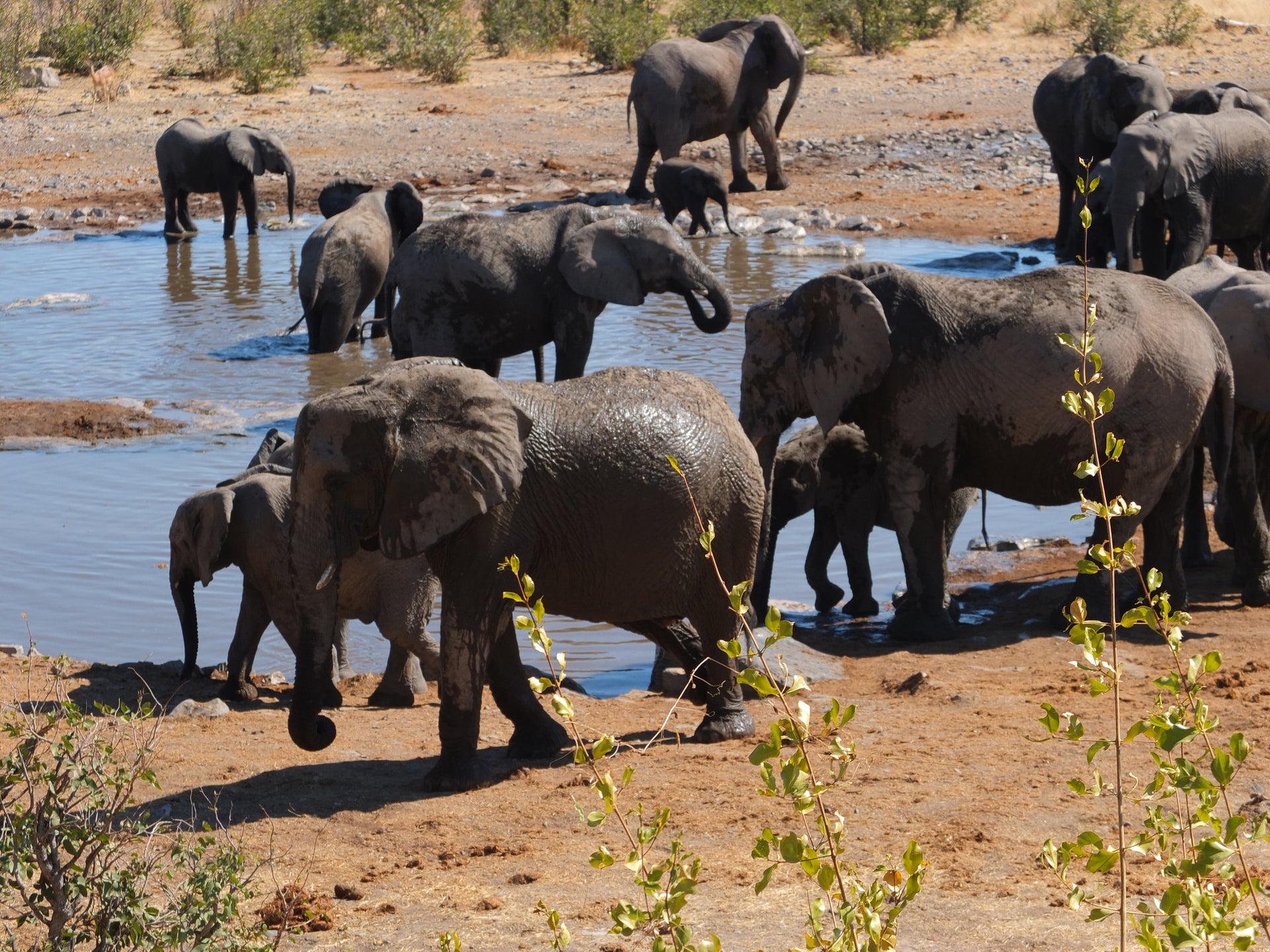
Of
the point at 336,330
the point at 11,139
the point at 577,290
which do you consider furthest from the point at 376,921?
the point at 11,139

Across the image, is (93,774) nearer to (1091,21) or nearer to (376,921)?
(376,921)

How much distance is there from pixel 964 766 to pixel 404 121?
69.8 ft

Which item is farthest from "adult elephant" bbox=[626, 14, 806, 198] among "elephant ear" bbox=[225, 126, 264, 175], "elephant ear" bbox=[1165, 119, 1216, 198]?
"elephant ear" bbox=[1165, 119, 1216, 198]

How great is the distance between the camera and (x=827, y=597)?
8.20m

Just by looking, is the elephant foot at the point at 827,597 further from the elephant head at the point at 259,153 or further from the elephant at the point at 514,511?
the elephant head at the point at 259,153

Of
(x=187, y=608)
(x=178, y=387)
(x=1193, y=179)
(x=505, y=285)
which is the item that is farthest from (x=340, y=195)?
(x=187, y=608)

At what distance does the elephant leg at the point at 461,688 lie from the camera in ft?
17.6

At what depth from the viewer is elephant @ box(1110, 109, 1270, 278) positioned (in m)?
13.1

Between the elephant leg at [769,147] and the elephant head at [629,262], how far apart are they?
36.4 feet

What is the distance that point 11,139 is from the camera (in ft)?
84.4

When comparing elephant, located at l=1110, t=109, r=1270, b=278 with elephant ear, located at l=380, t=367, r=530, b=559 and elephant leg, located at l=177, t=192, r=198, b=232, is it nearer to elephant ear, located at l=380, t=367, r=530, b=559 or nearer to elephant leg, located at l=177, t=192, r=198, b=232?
elephant ear, located at l=380, t=367, r=530, b=559

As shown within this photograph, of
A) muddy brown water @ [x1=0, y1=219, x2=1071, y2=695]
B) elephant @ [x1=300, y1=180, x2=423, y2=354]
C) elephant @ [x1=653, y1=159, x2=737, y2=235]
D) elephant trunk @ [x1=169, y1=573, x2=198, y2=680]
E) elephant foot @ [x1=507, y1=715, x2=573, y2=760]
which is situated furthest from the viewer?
elephant @ [x1=653, y1=159, x2=737, y2=235]

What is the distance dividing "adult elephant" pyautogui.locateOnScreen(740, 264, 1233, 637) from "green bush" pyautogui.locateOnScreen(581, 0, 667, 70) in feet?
71.6

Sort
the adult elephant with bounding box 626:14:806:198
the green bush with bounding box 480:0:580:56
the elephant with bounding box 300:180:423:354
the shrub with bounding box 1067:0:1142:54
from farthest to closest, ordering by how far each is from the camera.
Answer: the green bush with bounding box 480:0:580:56
the shrub with bounding box 1067:0:1142:54
the adult elephant with bounding box 626:14:806:198
the elephant with bounding box 300:180:423:354
